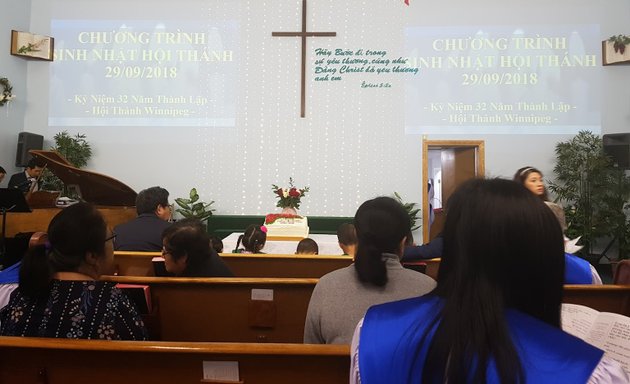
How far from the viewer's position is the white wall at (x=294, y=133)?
19.3ft

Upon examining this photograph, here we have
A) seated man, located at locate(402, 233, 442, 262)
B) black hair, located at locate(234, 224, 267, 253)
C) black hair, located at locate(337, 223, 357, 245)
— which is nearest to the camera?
seated man, located at locate(402, 233, 442, 262)

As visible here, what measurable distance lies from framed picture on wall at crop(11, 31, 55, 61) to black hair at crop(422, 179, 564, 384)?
671cm

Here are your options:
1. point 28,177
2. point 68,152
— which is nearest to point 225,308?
point 28,177

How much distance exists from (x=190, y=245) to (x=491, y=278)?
159 centimetres

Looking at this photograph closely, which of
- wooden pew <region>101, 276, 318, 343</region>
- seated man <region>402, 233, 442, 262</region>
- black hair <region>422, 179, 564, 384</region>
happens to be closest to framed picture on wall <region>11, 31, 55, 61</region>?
wooden pew <region>101, 276, 318, 343</region>

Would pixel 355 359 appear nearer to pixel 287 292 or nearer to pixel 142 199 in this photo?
pixel 287 292

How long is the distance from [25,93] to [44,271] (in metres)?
6.00

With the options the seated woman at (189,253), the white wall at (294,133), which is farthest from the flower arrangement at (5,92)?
the seated woman at (189,253)

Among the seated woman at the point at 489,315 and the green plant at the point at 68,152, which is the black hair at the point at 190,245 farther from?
the green plant at the point at 68,152

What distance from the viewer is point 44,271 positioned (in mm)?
1198

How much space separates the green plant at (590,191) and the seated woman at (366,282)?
15.0 ft

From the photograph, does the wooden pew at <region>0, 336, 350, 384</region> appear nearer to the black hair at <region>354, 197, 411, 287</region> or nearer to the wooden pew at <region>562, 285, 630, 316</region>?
the black hair at <region>354, 197, 411, 287</region>

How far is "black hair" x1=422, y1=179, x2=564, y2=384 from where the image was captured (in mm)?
597

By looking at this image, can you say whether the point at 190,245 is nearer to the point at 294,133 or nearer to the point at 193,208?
the point at 193,208
